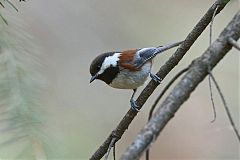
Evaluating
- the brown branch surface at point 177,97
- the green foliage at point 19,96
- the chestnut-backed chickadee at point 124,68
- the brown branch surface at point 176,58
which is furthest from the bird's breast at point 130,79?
the brown branch surface at point 177,97

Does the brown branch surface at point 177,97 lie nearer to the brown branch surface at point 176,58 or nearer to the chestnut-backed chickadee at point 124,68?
the brown branch surface at point 176,58

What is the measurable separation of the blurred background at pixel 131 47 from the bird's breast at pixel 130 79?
43.9 inches

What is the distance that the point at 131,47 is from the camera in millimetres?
3211

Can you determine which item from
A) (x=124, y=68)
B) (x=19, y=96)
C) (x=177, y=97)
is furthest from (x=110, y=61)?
(x=177, y=97)

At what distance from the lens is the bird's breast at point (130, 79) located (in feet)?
5.53

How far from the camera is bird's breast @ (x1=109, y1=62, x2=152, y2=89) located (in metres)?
1.68

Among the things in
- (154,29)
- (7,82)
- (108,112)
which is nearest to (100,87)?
(108,112)

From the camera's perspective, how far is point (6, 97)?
80cm

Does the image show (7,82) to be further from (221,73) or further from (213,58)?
(221,73)

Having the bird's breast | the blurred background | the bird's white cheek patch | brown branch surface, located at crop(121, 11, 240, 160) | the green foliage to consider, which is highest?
the blurred background

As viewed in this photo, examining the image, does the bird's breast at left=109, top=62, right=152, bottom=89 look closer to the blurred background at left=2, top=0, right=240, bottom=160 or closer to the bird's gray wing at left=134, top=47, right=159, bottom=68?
the bird's gray wing at left=134, top=47, right=159, bottom=68

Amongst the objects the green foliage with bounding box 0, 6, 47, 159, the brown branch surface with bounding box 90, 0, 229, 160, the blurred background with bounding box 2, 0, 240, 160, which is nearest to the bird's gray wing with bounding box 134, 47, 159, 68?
the brown branch surface with bounding box 90, 0, 229, 160

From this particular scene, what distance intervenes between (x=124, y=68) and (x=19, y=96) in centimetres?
93

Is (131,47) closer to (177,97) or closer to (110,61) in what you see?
(110,61)
